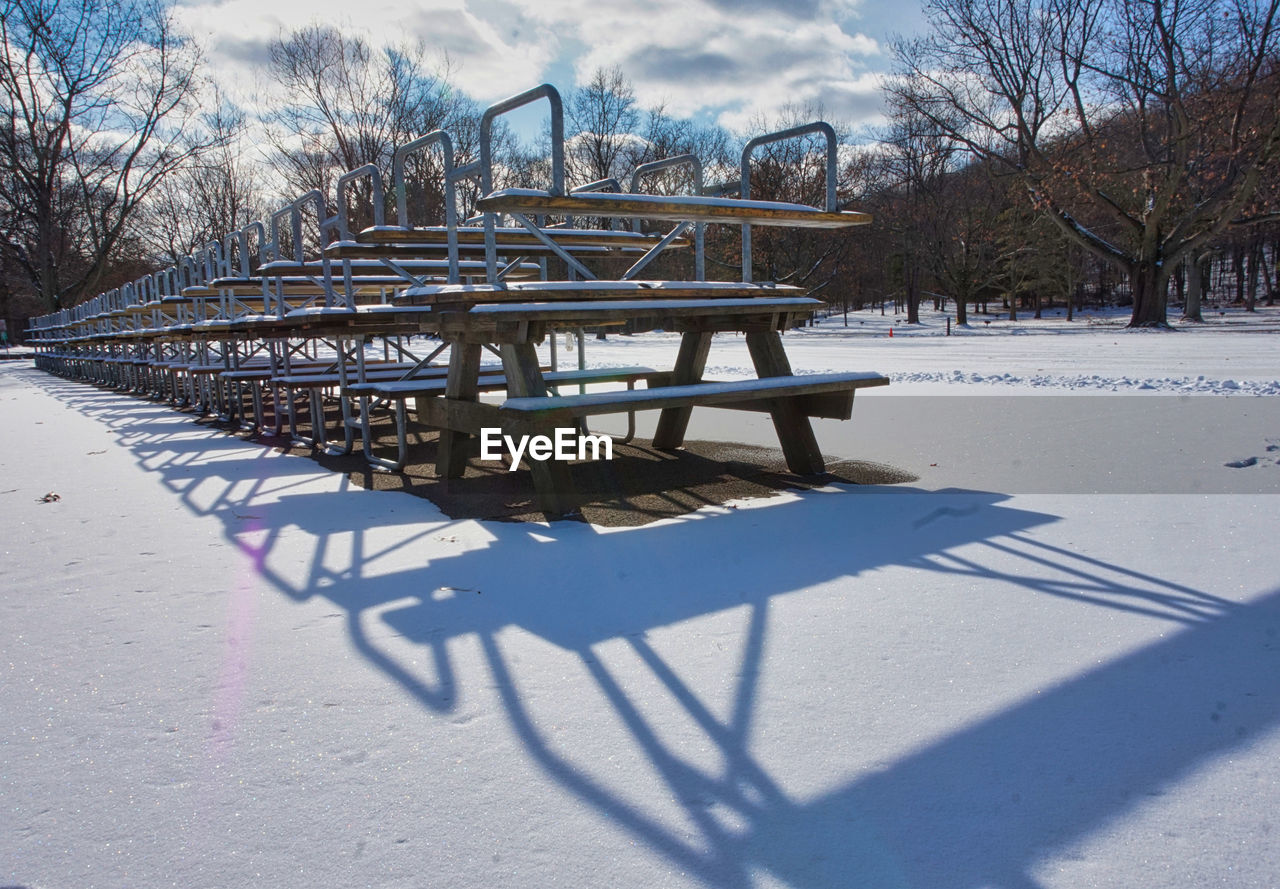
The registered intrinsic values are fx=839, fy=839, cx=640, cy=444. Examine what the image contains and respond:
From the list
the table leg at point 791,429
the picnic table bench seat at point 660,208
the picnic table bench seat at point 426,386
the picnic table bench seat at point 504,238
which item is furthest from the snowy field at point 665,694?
the picnic table bench seat at point 504,238

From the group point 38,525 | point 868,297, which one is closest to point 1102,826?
point 38,525

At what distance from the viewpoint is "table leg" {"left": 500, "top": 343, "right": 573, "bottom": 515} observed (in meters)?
4.11

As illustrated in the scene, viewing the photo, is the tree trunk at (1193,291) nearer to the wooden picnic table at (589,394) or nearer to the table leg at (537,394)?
the wooden picnic table at (589,394)

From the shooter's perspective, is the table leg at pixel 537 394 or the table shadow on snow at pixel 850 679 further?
the table leg at pixel 537 394

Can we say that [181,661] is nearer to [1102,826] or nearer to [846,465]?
[1102,826]

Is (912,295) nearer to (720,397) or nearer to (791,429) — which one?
(791,429)

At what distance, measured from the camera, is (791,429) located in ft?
16.3

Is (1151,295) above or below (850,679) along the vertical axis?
above

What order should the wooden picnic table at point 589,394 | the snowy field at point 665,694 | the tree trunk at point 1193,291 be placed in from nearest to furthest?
the snowy field at point 665,694 → the wooden picnic table at point 589,394 → the tree trunk at point 1193,291

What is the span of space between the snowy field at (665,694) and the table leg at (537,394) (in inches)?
6.9

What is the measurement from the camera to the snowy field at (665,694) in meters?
1.54

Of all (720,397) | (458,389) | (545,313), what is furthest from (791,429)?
(458,389)

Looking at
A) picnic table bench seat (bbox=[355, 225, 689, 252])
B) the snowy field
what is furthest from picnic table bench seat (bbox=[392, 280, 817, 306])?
the snowy field

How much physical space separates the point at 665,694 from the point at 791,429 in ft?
9.91
